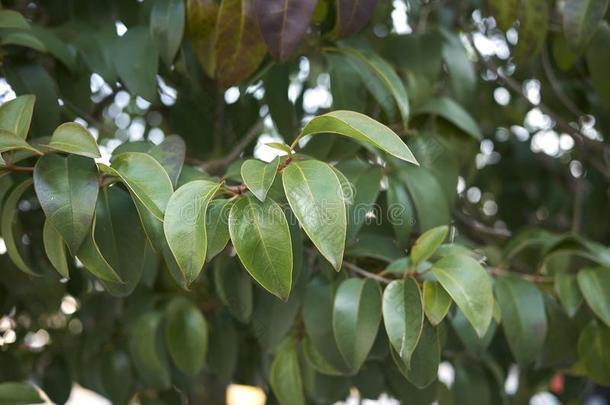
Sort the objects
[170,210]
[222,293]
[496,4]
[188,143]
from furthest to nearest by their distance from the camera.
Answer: [188,143], [496,4], [222,293], [170,210]

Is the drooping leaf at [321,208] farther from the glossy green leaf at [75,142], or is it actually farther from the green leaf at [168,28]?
the green leaf at [168,28]

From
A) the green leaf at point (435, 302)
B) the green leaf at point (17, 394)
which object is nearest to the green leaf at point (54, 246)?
the green leaf at point (17, 394)

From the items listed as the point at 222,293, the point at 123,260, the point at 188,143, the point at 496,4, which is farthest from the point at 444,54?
the point at 123,260

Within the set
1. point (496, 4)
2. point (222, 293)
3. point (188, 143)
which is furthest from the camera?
point (188, 143)

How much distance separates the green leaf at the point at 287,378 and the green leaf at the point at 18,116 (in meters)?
0.45

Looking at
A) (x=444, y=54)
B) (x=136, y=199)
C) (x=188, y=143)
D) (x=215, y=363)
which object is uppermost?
(x=136, y=199)

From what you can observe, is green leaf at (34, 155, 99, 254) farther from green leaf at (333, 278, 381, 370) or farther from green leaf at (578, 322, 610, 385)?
green leaf at (578, 322, 610, 385)

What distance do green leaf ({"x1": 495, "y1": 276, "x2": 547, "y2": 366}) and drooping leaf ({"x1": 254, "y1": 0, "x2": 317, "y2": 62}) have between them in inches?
17.3

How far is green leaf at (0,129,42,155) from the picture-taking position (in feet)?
2.40

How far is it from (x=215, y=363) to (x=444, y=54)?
620 millimetres

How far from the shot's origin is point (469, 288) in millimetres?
826

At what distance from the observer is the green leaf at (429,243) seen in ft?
2.91

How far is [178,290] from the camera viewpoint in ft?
4.35

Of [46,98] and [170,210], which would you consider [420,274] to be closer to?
[170,210]
